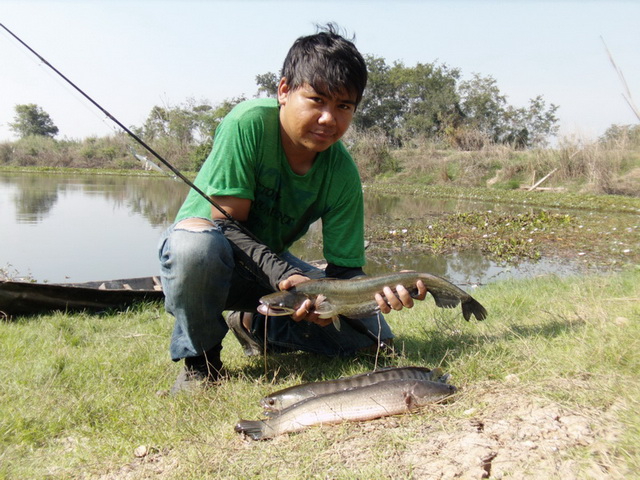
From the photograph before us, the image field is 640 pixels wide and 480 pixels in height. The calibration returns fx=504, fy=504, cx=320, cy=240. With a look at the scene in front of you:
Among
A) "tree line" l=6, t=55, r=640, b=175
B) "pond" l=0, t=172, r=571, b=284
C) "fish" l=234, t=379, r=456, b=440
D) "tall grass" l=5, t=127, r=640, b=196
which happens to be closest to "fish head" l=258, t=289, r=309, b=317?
"fish" l=234, t=379, r=456, b=440

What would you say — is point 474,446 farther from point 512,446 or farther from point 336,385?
point 336,385

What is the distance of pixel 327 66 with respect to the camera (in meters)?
3.03

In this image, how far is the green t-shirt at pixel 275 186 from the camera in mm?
3236

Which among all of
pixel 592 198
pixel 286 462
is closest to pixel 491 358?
pixel 286 462

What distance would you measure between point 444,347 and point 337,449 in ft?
5.35

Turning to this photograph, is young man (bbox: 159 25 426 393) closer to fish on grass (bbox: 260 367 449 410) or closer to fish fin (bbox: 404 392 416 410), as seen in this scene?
fish on grass (bbox: 260 367 449 410)

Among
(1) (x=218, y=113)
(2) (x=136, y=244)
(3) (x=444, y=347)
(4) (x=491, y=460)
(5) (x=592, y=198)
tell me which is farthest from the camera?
(1) (x=218, y=113)

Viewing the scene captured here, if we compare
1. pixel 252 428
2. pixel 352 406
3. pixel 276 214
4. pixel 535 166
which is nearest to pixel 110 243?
pixel 276 214

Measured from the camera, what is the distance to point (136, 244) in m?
11.7

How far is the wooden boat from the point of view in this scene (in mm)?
5523

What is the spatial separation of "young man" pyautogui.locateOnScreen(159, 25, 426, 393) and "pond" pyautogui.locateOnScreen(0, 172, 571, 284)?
5.11 m

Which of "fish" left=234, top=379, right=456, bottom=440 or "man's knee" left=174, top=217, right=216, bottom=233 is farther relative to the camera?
"man's knee" left=174, top=217, right=216, bottom=233

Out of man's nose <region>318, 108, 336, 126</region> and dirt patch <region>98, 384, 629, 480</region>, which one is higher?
man's nose <region>318, 108, 336, 126</region>

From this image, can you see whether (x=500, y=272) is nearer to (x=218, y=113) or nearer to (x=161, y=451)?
(x=161, y=451)
